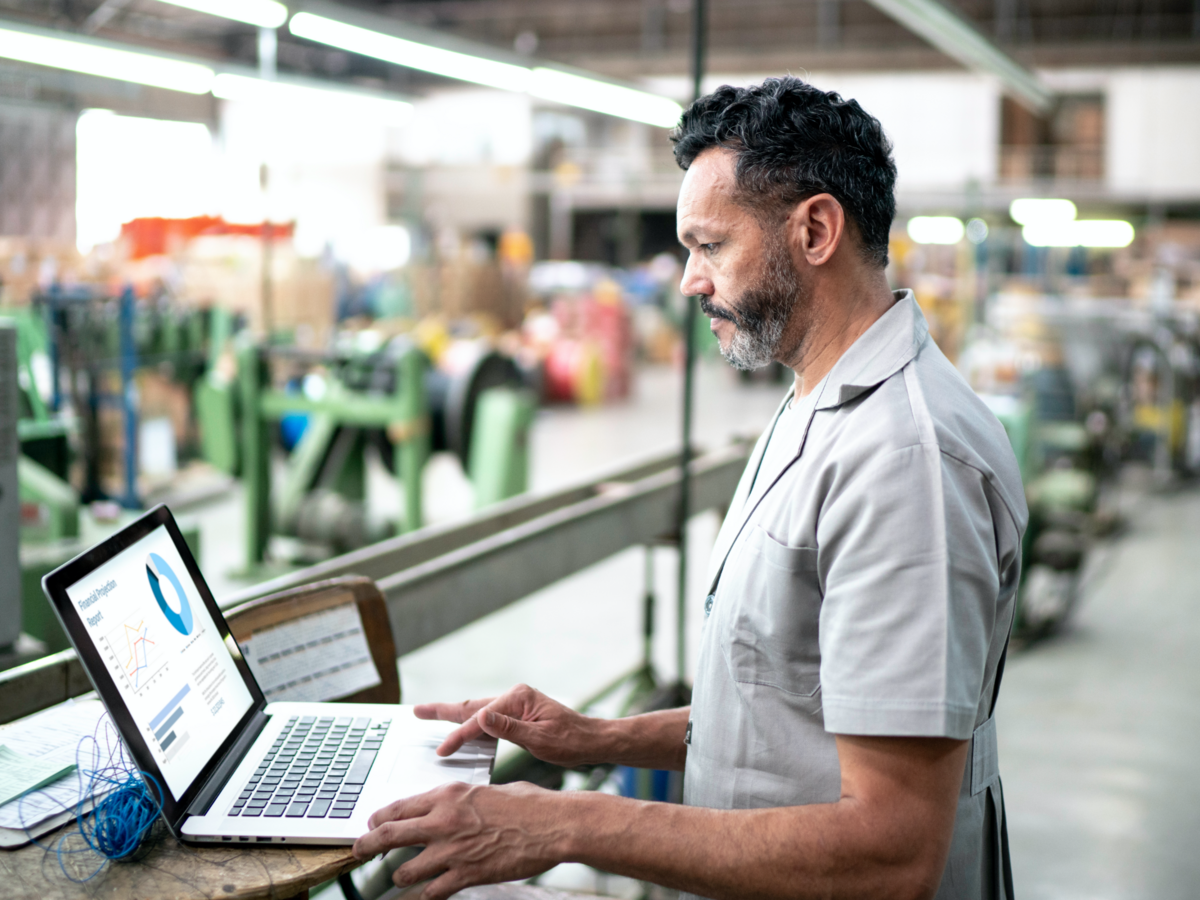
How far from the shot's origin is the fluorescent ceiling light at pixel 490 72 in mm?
3922

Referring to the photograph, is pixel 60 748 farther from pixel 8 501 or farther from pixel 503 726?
pixel 8 501

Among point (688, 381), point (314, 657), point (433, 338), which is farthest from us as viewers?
point (433, 338)

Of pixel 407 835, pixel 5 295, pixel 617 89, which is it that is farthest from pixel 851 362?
pixel 5 295

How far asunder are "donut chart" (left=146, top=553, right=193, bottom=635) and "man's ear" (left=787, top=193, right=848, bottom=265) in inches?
31.7

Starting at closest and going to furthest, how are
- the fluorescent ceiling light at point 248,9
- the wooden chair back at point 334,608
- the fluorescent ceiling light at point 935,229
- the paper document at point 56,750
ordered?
A: the paper document at point 56,750 < the wooden chair back at point 334,608 < the fluorescent ceiling light at point 248,9 < the fluorescent ceiling light at point 935,229

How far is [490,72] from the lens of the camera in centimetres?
513

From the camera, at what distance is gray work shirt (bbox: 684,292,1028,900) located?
40.8 inches

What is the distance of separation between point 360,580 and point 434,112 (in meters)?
21.2

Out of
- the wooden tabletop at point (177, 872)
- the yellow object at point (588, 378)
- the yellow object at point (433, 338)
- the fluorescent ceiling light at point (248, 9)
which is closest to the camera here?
the wooden tabletop at point (177, 872)

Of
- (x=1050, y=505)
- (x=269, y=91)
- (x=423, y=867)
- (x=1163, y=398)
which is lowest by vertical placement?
(x=1050, y=505)

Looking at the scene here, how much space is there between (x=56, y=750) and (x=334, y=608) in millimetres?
426

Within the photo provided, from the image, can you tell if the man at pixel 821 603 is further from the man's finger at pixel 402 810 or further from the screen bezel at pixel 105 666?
the screen bezel at pixel 105 666

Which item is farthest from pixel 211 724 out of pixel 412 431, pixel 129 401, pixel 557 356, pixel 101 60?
pixel 557 356

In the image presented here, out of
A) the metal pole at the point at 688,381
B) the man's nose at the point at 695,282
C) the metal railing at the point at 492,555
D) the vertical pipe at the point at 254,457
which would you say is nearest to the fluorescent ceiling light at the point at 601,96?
the vertical pipe at the point at 254,457
